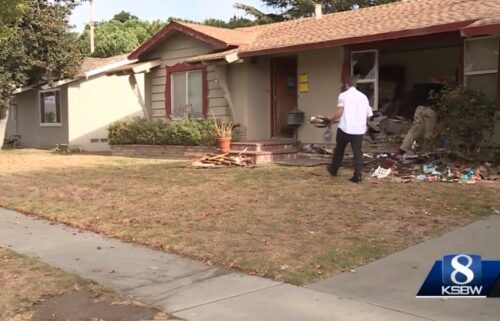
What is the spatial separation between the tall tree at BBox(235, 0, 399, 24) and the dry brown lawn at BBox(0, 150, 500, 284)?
25.9 metres

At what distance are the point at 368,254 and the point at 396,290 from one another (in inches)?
42.7

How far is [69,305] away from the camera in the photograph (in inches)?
206

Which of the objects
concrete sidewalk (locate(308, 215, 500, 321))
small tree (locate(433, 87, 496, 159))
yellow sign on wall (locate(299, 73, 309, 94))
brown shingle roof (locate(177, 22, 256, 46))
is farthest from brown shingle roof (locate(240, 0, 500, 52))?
concrete sidewalk (locate(308, 215, 500, 321))

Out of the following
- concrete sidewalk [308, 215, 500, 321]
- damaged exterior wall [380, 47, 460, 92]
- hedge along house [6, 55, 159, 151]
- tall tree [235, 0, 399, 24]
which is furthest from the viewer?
tall tree [235, 0, 399, 24]

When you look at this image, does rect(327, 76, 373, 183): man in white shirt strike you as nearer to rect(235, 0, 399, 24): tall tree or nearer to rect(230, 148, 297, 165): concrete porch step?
rect(230, 148, 297, 165): concrete porch step

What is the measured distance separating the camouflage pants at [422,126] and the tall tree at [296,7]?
2552 centimetres

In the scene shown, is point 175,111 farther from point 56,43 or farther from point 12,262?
point 12,262

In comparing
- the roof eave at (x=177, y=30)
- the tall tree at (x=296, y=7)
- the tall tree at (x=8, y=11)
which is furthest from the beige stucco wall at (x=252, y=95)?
the tall tree at (x=296, y=7)

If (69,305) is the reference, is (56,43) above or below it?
above

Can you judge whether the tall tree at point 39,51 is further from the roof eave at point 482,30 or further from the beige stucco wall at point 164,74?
the roof eave at point 482,30

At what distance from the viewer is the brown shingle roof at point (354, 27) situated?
40.0 ft

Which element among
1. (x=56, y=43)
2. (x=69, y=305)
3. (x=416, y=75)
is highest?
(x=56, y=43)

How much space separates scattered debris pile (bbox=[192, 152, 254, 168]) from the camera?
13.8 m

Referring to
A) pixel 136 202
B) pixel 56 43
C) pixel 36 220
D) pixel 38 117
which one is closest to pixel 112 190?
pixel 136 202
